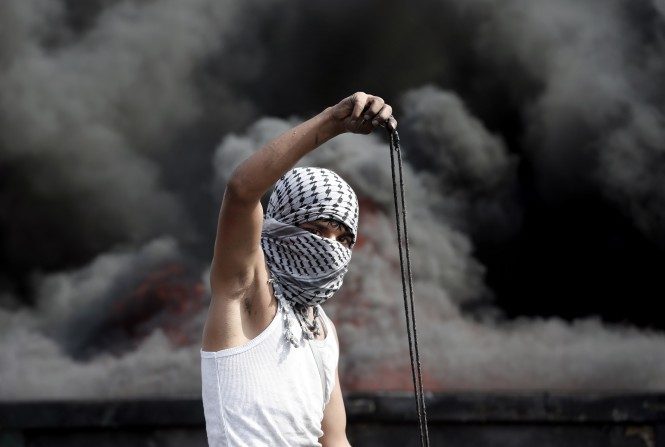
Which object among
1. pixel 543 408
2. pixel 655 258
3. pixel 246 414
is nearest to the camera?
pixel 246 414

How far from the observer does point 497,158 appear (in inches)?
245

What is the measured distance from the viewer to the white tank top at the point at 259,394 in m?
2.33

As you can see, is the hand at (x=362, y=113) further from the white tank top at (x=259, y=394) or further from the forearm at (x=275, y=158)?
the white tank top at (x=259, y=394)

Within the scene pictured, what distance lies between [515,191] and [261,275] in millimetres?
3958

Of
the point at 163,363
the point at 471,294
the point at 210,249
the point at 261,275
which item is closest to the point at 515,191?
the point at 471,294

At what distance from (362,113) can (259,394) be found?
0.63 metres

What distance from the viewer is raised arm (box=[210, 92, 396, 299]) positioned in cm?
222

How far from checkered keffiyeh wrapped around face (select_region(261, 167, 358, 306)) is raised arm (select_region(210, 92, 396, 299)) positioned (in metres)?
0.16

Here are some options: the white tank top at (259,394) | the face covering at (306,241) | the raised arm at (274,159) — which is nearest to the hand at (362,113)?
the raised arm at (274,159)

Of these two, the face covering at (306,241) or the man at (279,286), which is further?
the face covering at (306,241)

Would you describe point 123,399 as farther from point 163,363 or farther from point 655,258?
point 655,258

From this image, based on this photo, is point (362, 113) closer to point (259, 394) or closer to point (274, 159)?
point (274, 159)

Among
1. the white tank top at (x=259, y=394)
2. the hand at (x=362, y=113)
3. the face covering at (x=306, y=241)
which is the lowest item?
the white tank top at (x=259, y=394)

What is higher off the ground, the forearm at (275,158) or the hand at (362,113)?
the hand at (362,113)
